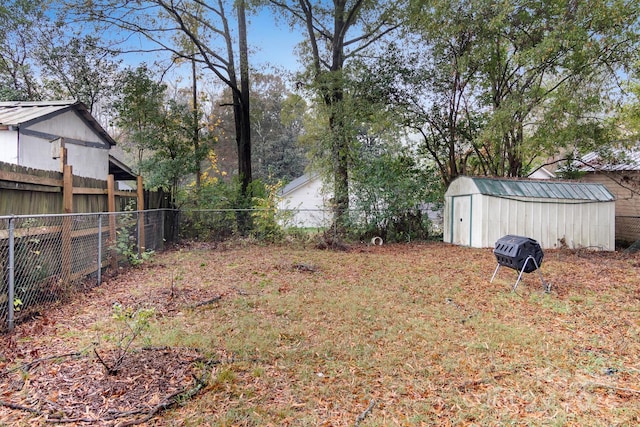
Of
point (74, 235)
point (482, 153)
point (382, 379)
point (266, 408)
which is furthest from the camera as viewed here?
point (482, 153)

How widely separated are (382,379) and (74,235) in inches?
181

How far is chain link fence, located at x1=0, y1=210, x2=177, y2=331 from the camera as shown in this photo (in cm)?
368

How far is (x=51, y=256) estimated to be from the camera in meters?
4.54

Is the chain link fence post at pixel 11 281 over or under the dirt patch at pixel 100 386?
over

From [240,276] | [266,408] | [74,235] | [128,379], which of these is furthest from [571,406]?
[74,235]

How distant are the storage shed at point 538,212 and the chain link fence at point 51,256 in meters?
8.90

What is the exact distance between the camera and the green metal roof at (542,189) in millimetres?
10531

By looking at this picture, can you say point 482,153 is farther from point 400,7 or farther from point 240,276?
point 240,276

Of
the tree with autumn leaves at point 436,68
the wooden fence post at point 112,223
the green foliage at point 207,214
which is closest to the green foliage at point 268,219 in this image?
the green foliage at point 207,214

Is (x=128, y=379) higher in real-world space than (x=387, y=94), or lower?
lower

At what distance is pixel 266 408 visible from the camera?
2.47m

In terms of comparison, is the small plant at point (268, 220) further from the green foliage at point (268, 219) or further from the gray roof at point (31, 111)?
the gray roof at point (31, 111)

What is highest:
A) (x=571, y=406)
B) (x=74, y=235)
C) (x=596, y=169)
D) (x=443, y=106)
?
(x=443, y=106)

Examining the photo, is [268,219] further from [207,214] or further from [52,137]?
[52,137]
